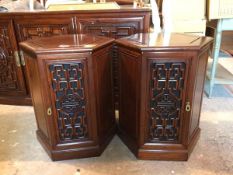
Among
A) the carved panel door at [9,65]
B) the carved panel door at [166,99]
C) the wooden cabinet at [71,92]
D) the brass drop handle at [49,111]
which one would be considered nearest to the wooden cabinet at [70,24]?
the carved panel door at [9,65]

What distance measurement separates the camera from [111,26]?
1876 millimetres

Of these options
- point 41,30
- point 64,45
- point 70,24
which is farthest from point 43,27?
point 64,45

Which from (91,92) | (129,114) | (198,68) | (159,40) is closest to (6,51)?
Result: (91,92)

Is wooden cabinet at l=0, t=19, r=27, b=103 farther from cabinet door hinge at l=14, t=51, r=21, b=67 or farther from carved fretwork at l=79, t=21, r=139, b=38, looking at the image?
carved fretwork at l=79, t=21, r=139, b=38

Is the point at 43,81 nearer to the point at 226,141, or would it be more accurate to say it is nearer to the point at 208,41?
the point at 208,41

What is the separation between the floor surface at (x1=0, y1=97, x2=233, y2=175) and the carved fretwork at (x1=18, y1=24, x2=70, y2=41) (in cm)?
82

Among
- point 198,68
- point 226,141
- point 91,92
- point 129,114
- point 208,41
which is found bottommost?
point 226,141

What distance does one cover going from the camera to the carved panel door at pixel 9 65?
2.00 metres

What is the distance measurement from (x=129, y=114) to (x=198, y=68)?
1.80 feet

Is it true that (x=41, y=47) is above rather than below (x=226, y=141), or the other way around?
above

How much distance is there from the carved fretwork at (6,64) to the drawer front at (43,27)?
146mm

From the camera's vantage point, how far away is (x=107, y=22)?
6.11 ft

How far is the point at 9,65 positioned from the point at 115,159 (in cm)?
140

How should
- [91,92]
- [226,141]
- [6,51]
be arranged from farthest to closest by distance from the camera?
1. [6,51]
2. [226,141]
3. [91,92]
